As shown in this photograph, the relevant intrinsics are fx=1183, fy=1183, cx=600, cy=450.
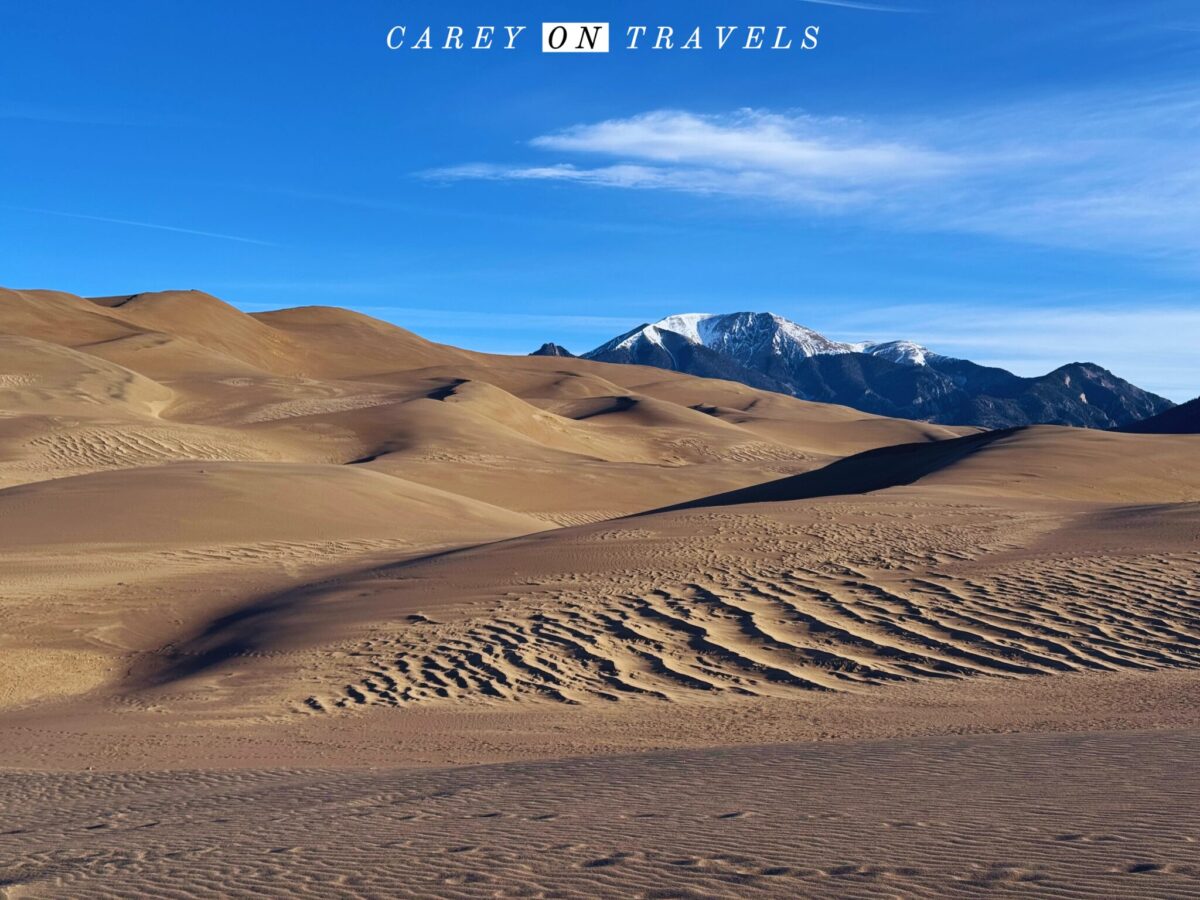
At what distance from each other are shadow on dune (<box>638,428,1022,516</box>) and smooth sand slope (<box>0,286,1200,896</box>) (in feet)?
0.97

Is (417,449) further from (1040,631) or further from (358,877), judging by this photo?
(358,877)

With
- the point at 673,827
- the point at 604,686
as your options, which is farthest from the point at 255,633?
the point at 673,827

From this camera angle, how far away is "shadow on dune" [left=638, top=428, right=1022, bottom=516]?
30688mm

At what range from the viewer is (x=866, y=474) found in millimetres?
33156

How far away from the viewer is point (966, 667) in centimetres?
1195

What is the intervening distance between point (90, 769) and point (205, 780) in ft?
4.44

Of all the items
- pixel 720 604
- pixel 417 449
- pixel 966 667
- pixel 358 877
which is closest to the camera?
pixel 358 877

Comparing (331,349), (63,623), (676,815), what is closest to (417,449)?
(63,623)

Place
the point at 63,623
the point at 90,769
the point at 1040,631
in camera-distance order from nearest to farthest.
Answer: the point at 90,769
the point at 1040,631
the point at 63,623

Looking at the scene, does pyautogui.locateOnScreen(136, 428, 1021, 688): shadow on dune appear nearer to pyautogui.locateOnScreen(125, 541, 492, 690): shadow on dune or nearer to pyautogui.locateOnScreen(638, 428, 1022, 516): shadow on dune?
pyautogui.locateOnScreen(125, 541, 492, 690): shadow on dune

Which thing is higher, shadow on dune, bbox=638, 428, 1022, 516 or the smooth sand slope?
shadow on dune, bbox=638, 428, 1022, 516

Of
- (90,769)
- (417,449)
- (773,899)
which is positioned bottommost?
(90,769)

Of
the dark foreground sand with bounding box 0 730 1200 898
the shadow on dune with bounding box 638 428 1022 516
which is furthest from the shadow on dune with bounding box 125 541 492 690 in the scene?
the shadow on dune with bounding box 638 428 1022 516

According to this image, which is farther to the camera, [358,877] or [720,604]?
[720,604]
